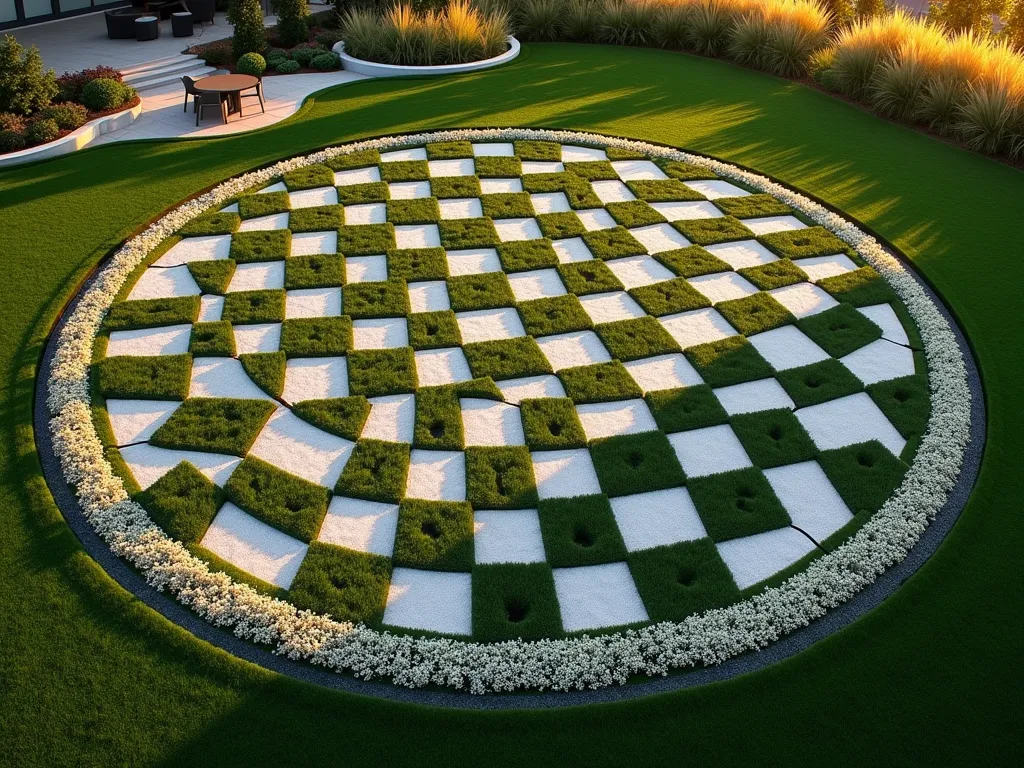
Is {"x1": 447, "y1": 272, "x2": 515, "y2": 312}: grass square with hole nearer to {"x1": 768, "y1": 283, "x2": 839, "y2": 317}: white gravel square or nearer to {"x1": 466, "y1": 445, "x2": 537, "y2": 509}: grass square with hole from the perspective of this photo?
{"x1": 466, "y1": 445, "x2": 537, "y2": 509}: grass square with hole

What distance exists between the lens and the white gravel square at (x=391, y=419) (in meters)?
5.55

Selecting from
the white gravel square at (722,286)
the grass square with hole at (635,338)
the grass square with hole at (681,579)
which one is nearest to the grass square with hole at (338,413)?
the grass square with hole at (635,338)

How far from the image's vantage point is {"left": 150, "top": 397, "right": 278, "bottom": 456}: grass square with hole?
5.42 m

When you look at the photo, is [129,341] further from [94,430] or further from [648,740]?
[648,740]

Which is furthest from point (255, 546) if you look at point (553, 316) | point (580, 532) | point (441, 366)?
point (553, 316)

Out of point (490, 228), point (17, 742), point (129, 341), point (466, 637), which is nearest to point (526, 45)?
point (490, 228)

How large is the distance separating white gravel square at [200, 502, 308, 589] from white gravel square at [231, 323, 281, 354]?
1771 millimetres

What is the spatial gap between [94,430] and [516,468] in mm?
2975

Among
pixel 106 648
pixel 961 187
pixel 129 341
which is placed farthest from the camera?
pixel 961 187

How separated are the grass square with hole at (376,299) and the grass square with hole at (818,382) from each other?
319 cm

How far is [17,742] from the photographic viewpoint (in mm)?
3631

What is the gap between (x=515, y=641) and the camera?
13.8ft

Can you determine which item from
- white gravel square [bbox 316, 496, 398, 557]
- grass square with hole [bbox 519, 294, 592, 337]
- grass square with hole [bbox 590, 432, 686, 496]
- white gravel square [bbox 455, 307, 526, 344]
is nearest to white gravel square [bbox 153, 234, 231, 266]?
white gravel square [bbox 455, 307, 526, 344]

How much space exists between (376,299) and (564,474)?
8.65ft
